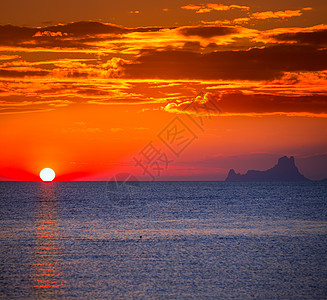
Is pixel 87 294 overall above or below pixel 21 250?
below

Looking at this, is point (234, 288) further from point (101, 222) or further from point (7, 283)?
point (101, 222)

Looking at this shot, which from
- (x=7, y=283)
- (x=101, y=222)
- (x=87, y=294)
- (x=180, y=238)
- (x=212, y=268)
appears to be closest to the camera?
(x=87, y=294)

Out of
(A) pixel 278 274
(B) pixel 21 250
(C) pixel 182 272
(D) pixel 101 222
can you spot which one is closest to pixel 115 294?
(C) pixel 182 272

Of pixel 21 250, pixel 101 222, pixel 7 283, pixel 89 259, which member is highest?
pixel 101 222

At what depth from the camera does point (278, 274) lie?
41156mm

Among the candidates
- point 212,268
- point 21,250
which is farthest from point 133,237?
point 212,268

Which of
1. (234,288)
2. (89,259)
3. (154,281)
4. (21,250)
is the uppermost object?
(21,250)

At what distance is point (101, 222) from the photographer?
3268 inches

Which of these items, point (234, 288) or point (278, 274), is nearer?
point (234, 288)

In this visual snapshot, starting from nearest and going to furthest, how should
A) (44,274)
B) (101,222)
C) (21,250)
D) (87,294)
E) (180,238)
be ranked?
(87,294) < (44,274) < (21,250) < (180,238) < (101,222)

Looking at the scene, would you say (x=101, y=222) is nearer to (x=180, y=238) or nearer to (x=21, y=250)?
(x=180, y=238)

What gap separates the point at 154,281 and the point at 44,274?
953 cm

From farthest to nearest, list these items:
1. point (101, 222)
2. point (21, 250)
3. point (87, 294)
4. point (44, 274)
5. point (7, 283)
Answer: point (101, 222) → point (21, 250) → point (44, 274) → point (7, 283) → point (87, 294)

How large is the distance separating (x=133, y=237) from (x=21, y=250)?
51.2 feet
